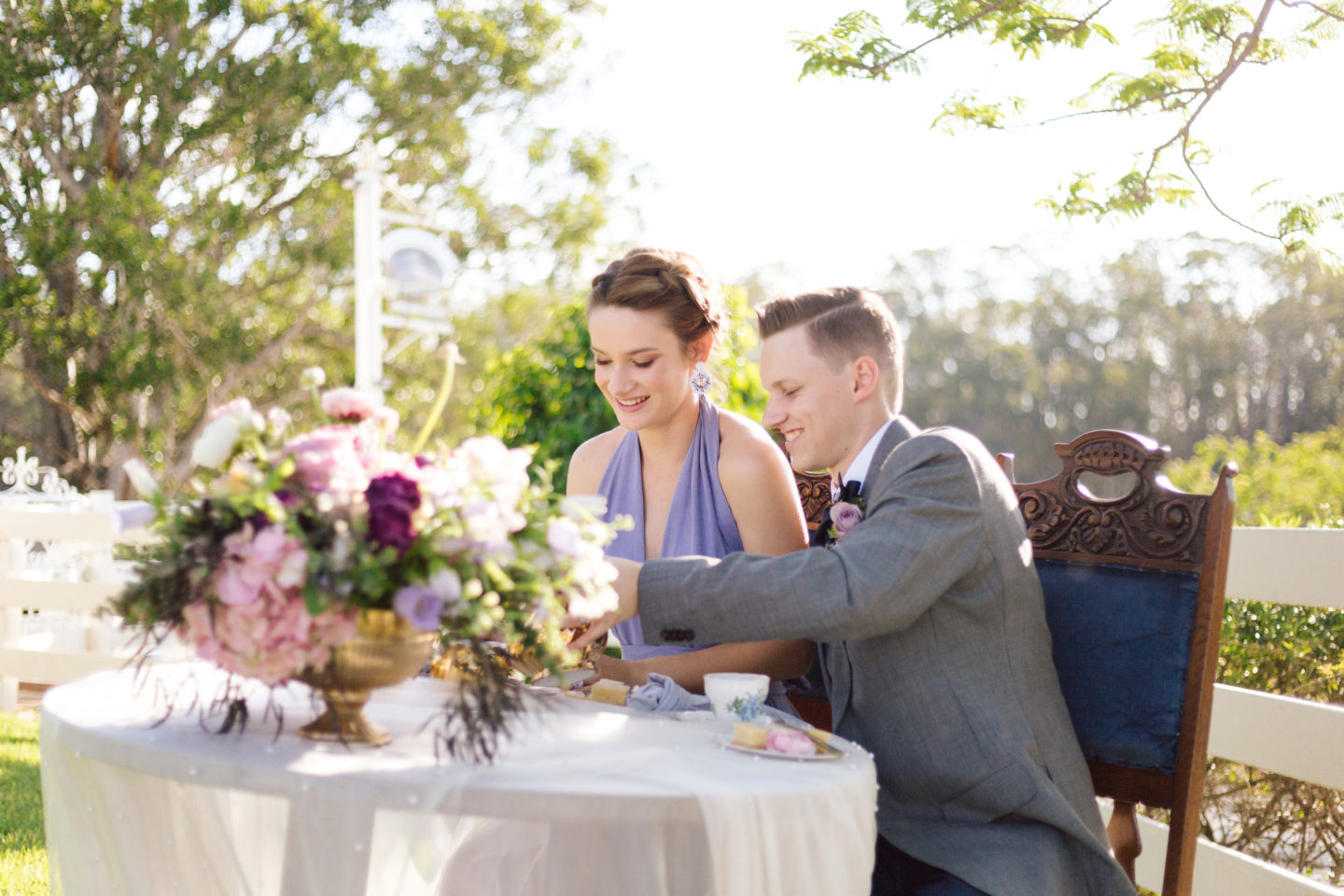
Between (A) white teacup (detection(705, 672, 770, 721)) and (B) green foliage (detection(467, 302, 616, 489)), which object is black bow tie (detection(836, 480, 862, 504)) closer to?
(A) white teacup (detection(705, 672, 770, 721))

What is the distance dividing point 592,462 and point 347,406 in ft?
5.50

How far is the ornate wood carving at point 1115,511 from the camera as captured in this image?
233cm

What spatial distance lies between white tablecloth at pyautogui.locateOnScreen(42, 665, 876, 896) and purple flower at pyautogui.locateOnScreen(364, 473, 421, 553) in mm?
308

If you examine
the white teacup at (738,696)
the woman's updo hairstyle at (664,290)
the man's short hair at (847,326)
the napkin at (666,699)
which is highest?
the woman's updo hairstyle at (664,290)

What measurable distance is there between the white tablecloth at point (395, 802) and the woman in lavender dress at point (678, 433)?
36.2 inches

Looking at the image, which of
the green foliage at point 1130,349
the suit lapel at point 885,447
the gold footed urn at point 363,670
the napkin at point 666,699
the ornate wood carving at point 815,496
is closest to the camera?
the gold footed urn at point 363,670

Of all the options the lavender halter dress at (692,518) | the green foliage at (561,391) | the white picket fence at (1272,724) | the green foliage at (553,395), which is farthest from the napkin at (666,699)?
the green foliage at (553,395)

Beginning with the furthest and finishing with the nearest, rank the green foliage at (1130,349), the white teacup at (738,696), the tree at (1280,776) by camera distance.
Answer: the green foliage at (1130,349) < the tree at (1280,776) < the white teacup at (738,696)

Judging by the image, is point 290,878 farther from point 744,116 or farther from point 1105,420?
point 1105,420

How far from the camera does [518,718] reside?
1661 mm

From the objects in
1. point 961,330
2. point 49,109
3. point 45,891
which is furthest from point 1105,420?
point 45,891

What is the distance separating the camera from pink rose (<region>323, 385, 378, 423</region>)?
1.58 meters

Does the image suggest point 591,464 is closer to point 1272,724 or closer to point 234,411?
point 234,411

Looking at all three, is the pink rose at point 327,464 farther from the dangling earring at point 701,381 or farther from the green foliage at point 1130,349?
the green foliage at point 1130,349
